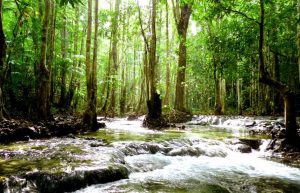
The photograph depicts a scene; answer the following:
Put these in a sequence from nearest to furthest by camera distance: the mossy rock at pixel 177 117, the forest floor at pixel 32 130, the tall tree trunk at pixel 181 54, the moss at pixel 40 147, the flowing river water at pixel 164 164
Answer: the flowing river water at pixel 164 164, the moss at pixel 40 147, the forest floor at pixel 32 130, the mossy rock at pixel 177 117, the tall tree trunk at pixel 181 54

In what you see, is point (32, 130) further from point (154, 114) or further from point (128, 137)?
point (154, 114)

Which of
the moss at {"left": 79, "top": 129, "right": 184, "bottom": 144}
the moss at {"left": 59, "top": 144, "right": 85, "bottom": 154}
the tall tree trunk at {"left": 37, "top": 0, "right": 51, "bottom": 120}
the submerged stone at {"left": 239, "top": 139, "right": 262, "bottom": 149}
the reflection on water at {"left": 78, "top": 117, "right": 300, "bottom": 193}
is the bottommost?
the reflection on water at {"left": 78, "top": 117, "right": 300, "bottom": 193}

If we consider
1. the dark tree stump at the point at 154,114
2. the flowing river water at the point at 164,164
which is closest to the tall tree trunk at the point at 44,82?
the flowing river water at the point at 164,164

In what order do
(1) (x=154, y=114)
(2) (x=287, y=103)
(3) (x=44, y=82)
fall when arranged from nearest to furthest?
(2) (x=287, y=103), (3) (x=44, y=82), (1) (x=154, y=114)

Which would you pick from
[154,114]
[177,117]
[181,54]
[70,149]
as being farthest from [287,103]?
[181,54]

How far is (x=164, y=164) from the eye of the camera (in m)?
7.68

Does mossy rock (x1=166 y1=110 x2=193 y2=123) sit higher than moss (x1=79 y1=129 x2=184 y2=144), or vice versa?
mossy rock (x1=166 y1=110 x2=193 y2=123)

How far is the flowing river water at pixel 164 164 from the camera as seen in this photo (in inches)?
225

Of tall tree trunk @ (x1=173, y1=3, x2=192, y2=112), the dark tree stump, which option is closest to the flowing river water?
the dark tree stump

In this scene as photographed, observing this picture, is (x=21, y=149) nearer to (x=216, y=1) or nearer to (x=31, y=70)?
(x=216, y=1)

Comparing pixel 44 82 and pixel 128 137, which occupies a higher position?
pixel 44 82

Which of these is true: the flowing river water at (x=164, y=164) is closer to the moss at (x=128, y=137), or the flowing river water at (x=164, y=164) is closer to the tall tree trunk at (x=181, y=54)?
the moss at (x=128, y=137)

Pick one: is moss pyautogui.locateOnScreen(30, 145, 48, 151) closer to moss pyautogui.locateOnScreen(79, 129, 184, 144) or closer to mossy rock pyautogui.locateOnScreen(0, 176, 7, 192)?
moss pyautogui.locateOnScreen(79, 129, 184, 144)

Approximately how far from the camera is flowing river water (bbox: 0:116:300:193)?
18.7ft
